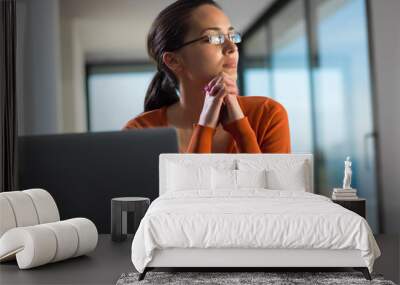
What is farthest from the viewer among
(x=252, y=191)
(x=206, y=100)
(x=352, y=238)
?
(x=206, y=100)

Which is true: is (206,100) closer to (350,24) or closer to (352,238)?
(350,24)

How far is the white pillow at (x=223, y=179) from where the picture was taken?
5.76 metres

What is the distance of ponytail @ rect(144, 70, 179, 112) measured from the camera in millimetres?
6258

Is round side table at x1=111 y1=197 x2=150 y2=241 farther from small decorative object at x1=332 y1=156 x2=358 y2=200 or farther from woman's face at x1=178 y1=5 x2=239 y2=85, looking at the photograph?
small decorative object at x1=332 y1=156 x2=358 y2=200

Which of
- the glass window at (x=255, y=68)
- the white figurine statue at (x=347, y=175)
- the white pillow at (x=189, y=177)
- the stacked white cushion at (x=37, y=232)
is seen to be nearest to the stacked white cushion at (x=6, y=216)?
the stacked white cushion at (x=37, y=232)

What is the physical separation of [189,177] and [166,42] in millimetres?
1377

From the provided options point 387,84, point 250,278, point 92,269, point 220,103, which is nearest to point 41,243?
point 92,269

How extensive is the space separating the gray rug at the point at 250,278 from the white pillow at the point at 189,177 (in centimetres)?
149

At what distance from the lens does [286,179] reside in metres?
5.85

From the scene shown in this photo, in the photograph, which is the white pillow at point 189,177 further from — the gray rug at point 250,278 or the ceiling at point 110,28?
the gray rug at point 250,278

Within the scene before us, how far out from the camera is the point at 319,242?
13.6 feet

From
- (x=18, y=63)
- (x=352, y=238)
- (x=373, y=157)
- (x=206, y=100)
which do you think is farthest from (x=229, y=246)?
(x=18, y=63)

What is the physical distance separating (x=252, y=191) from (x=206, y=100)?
1256mm

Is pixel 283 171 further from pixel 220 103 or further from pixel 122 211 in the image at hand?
pixel 122 211
